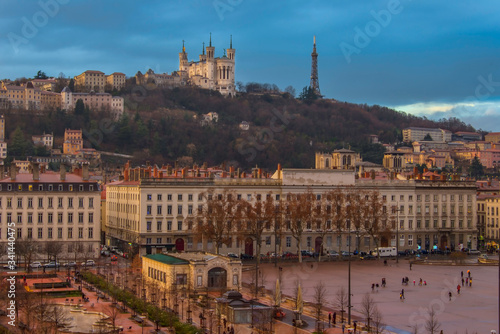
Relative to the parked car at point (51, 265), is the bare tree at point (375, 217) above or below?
above

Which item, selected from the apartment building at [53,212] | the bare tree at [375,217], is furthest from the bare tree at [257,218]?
the apartment building at [53,212]

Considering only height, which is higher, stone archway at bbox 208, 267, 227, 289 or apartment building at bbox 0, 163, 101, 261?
apartment building at bbox 0, 163, 101, 261

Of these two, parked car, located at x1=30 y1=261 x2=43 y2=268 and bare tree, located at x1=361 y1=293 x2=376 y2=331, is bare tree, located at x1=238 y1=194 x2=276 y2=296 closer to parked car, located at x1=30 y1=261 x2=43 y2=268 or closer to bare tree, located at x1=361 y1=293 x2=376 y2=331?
parked car, located at x1=30 y1=261 x2=43 y2=268

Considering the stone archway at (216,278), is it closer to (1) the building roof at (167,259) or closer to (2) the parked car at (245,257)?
(1) the building roof at (167,259)

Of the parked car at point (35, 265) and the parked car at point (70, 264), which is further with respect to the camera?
the parked car at point (70, 264)

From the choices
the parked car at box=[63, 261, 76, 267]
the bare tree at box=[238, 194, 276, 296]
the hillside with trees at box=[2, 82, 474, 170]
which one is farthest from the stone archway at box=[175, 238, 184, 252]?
the hillside with trees at box=[2, 82, 474, 170]

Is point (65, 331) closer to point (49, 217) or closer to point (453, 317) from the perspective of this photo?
point (453, 317)
